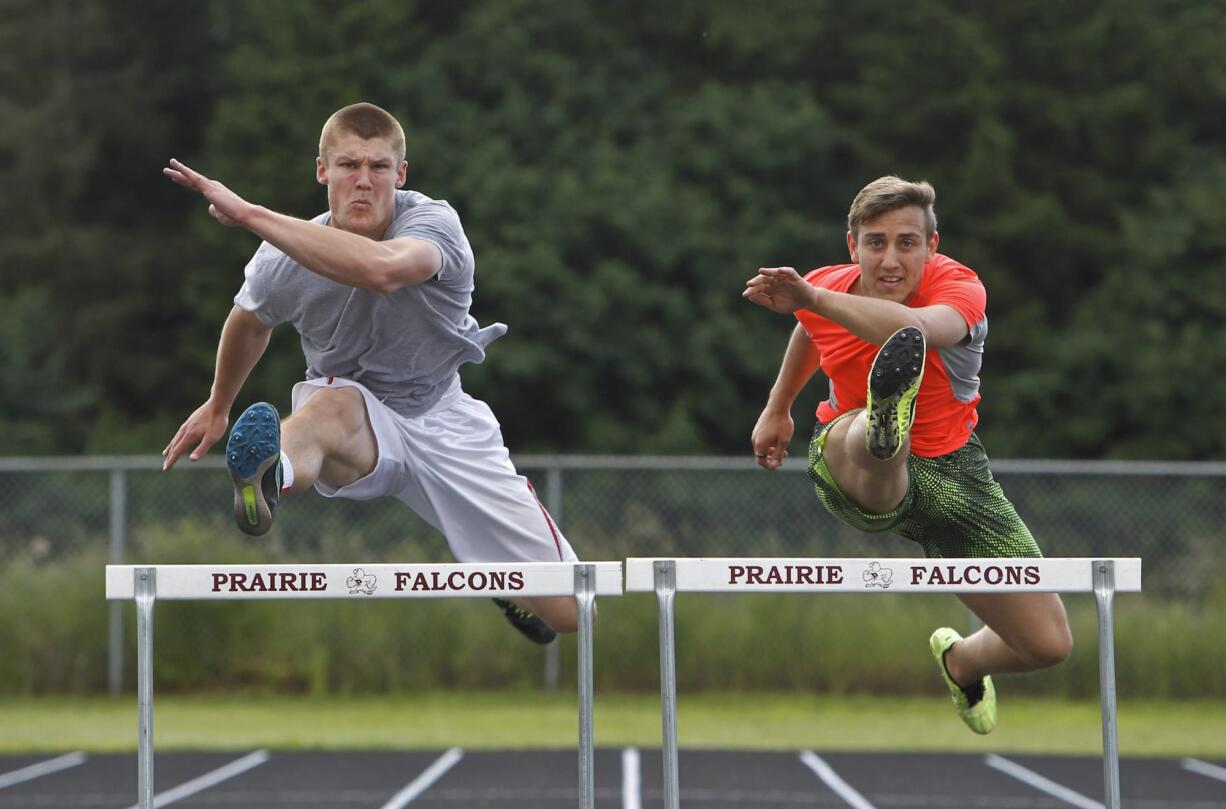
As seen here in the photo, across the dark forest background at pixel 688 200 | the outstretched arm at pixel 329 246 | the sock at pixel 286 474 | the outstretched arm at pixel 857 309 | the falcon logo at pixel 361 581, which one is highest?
the dark forest background at pixel 688 200

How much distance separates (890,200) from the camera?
4.80 metres

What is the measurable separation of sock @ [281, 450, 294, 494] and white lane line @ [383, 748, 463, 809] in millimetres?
4912

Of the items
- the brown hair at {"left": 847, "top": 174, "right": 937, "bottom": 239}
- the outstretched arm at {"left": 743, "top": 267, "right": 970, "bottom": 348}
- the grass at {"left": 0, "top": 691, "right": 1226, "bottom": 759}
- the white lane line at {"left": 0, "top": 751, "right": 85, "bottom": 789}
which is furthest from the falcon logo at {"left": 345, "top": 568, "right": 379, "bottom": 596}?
the grass at {"left": 0, "top": 691, "right": 1226, "bottom": 759}

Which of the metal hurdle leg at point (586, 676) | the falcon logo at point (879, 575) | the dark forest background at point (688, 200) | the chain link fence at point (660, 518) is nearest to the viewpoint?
the metal hurdle leg at point (586, 676)

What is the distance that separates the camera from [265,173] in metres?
24.1

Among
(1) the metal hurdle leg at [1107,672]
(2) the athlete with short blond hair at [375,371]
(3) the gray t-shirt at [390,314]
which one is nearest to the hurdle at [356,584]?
(2) the athlete with short blond hair at [375,371]

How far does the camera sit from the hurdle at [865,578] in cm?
423

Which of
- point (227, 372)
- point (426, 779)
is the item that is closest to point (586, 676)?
point (227, 372)

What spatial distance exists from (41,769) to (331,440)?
262 inches

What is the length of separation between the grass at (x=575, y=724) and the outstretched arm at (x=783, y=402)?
21.4 ft

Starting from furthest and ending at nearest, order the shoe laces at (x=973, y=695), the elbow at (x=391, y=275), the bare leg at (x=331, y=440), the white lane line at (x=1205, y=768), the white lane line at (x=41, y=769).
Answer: the white lane line at (x=1205, y=768) < the white lane line at (x=41, y=769) < the shoe laces at (x=973, y=695) < the bare leg at (x=331, y=440) < the elbow at (x=391, y=275)

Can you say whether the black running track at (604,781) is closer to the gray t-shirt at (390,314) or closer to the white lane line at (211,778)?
the white lane line at (211,778)

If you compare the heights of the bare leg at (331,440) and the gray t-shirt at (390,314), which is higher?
the gray t-shirt at (390,314)

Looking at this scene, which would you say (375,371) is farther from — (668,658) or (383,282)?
(668,658)
